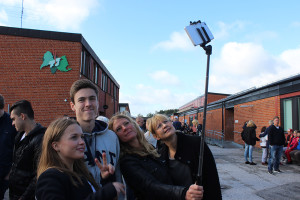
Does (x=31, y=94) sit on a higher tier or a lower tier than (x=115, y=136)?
higher

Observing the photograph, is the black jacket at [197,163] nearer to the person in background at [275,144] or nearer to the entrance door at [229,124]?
the person in background at [275,144]

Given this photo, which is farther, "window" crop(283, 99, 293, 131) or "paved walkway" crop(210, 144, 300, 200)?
"window" crop(283, 99, 293, 131)

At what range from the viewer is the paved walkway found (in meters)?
5.75

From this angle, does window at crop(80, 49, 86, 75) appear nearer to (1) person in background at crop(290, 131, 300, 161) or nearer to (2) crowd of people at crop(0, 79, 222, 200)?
(1) person in background at crop(290, 131, 300, 161)

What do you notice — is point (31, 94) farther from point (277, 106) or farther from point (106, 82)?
point (277, 106)

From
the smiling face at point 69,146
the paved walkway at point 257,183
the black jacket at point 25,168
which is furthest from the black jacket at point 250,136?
the smiling face at point 69,146

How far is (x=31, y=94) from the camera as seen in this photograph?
12.3 meters

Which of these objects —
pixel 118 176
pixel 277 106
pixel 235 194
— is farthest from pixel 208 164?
pixel 277 106

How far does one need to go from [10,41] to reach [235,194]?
40.6 ft

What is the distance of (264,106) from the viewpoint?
49.3ft

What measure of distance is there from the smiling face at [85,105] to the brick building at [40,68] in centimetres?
1077

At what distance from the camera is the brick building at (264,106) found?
12.1 metres

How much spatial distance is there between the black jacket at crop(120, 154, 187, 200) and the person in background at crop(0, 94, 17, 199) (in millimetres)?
2369

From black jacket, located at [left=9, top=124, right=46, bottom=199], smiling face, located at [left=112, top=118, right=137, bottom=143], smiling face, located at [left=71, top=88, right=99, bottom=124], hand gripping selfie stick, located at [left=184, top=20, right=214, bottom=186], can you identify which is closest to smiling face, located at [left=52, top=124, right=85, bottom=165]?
smiling face, located at [left=71, top=88, right=99, bottom=124]
